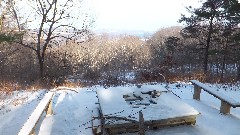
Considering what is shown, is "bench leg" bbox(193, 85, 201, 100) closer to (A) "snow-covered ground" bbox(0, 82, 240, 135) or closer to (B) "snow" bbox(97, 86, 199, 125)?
(A) "snow-covered ground" bbox(0, 82, 240, 135)

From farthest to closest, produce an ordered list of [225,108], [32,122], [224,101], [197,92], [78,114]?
[197,92], [78,114], [225,108], [224,101], [32,122]

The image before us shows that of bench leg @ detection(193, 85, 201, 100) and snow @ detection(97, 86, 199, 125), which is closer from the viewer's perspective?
snow @ detection(97, 86, 199, 125)

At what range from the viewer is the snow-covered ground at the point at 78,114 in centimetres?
618

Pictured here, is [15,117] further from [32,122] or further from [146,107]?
[146,107]

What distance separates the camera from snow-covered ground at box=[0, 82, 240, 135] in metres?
6.18

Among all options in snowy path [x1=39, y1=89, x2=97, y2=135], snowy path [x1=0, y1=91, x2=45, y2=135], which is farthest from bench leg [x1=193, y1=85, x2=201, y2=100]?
snowy path [x1=0, y1=91, x2=45, y2=135]

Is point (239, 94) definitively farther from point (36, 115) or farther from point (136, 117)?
point (36, 115)

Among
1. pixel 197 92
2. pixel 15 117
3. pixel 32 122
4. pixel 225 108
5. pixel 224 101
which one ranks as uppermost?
pixel 32 122

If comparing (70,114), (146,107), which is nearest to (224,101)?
(146,107)

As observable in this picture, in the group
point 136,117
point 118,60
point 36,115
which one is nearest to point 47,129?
point 36,115

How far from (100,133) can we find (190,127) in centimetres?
196

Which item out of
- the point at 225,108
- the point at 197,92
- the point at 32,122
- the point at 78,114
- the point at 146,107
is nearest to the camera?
the point at 32,122

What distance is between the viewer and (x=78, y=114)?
7.32 m

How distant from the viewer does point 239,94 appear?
9.38 meters
